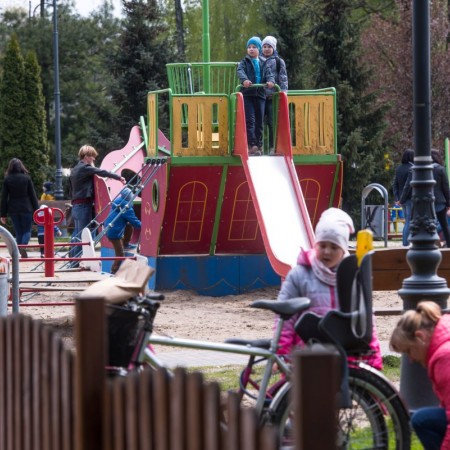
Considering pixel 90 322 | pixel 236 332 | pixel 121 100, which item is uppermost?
pixel 121 100

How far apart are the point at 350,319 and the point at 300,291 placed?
46 cm

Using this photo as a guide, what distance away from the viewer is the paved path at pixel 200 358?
9539 millimetres

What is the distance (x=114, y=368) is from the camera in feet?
16.8

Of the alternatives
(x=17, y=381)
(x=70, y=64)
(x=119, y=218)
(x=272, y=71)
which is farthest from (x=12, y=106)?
(x=17, y=381)

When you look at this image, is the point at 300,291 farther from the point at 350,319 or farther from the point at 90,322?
the point at 90,322

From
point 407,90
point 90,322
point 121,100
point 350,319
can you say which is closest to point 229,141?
point 350,319

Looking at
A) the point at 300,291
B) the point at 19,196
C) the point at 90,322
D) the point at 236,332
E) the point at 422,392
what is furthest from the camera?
the point at 19,196

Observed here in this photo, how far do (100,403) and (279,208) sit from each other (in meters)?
11.5

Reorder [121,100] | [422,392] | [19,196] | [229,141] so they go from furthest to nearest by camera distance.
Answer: [121,100], [19,196], [229,141], [422,392]

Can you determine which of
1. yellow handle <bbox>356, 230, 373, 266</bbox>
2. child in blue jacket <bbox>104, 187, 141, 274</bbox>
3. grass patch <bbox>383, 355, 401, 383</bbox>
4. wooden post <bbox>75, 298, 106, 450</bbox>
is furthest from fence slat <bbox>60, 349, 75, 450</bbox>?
child in blue jacket <bbox>104, 187, 141, 274</bbox>

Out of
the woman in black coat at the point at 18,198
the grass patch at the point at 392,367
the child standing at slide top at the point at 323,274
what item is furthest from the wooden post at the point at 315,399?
the woman in black coat at the point at 18,198

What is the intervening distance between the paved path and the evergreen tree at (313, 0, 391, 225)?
2718 centimetres

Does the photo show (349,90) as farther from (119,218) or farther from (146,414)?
(146,414)

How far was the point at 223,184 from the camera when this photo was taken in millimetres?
16172
